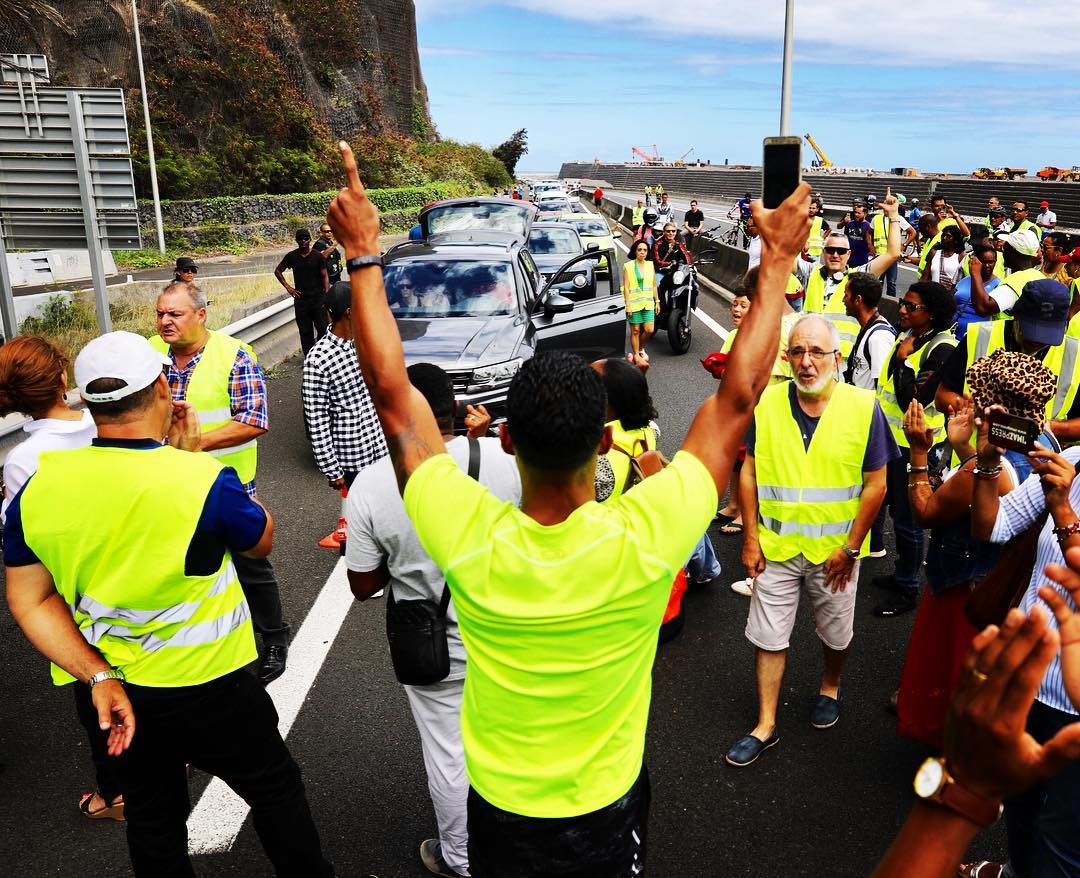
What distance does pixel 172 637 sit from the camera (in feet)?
8.84

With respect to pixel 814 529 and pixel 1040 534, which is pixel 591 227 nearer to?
pixel 814 529

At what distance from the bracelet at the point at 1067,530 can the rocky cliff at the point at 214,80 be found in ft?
107

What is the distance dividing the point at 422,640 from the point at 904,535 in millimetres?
3670

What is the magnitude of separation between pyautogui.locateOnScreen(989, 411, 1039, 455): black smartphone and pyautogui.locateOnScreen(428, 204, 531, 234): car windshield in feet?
41.4

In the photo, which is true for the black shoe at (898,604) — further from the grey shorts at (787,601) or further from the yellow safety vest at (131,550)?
the yellow safety vest at (131,550)

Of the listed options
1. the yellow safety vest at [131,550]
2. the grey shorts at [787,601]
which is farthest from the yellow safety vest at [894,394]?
the yellow safety vest at [131,550]

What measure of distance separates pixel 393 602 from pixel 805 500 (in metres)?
1.98

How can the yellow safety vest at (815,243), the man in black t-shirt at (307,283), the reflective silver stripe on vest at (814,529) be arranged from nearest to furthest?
1. the reflective silver stripe on vest at (814,529)
2. the yellow safety vest at (815,243)
3. the man in black t-shirt at (307,283)

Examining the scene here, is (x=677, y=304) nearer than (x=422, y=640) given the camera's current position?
No

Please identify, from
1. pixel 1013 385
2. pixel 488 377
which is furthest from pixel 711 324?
pixel 1013 385

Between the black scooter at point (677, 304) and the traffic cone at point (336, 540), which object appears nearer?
the traffic cone at point (336, 540)

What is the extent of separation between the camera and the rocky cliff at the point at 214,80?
3306 cm

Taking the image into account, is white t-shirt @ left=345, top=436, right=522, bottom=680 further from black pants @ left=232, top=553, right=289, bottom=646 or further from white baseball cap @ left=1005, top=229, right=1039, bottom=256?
white baseball cap @ left=1005, top=229, right=1039, bottom=256

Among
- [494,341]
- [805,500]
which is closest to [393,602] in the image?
[805,500]
